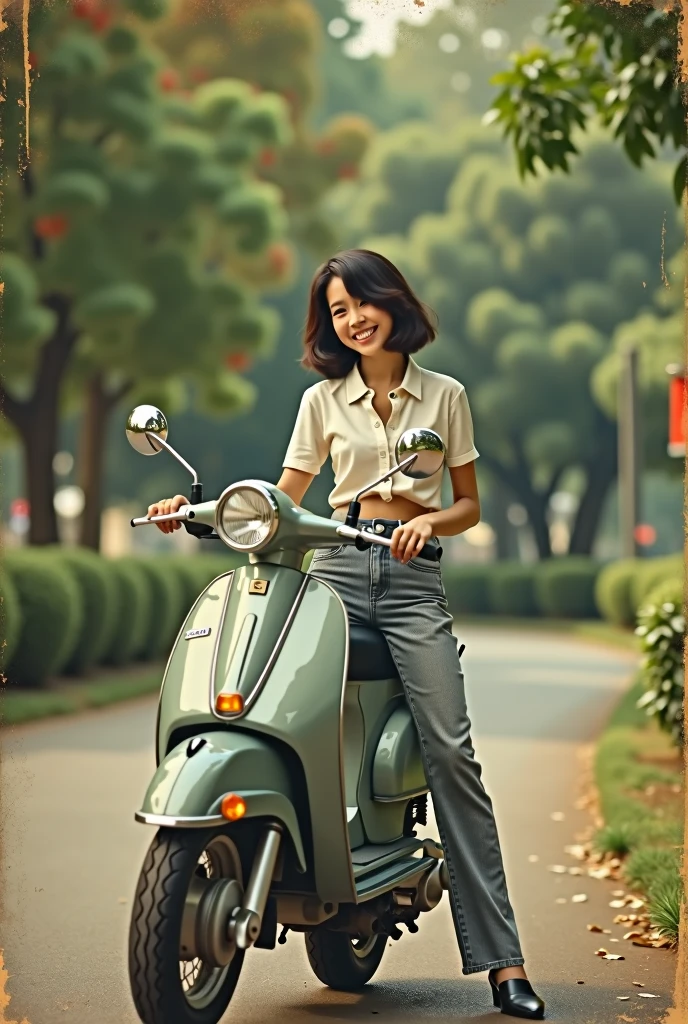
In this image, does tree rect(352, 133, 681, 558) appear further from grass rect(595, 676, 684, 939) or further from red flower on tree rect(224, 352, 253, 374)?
A: grass rect(595, 676, 684, 939)

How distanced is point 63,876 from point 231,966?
2.75 m

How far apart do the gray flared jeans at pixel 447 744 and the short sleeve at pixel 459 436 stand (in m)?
0.35

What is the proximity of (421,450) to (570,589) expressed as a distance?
25.8 meters

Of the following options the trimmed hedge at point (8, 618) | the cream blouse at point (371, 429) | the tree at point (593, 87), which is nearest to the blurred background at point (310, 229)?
the tree at point (593, 87)

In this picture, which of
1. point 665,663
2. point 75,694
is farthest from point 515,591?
point 665,663

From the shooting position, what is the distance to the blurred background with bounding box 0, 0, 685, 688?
8062 millimetres

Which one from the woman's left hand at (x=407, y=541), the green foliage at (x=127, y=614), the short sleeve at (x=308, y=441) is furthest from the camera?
the green foliage at (x=127, y=614)

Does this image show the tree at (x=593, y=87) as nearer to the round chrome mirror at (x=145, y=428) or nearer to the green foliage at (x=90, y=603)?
the round chrome mirror at (x=145, y=428)

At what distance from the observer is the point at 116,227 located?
56.9ft

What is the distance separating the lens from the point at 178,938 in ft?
11.2

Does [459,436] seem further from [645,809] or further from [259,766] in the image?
[645,809]

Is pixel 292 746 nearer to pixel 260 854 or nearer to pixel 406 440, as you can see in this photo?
pixel 260 854

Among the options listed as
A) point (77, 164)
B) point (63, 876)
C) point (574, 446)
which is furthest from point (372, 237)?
point (63, 876)

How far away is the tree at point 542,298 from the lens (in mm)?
32156
